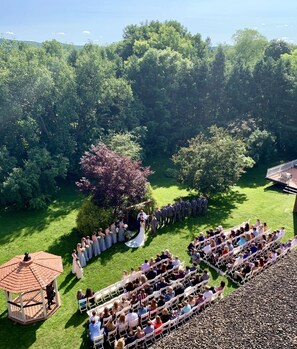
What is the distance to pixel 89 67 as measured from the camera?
33469 millimetres

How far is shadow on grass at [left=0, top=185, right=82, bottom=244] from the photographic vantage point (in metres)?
23.3

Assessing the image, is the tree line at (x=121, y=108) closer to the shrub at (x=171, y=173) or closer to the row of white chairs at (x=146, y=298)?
the shrub at (x=171, y=173)

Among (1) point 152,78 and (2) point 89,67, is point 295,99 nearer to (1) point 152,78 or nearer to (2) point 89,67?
(1) point 152,78

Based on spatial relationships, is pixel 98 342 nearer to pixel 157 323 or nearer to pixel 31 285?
pixel 157 323

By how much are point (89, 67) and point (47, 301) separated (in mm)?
23419

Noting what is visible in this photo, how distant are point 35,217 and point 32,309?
11125 mm

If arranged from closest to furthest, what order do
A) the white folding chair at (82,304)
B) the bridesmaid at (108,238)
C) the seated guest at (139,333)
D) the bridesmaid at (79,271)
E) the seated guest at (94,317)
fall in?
1. the seated guest at (139,333)
2. the seated guest at (94,317)
3. the white folding chair at (82,304)
4. the bridesmaid at (79,271)
5. the bridesmaid at (108,238)

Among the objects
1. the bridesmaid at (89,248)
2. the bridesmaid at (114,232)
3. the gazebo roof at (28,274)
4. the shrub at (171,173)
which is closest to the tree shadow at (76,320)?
the gazebo roof at (28,274)

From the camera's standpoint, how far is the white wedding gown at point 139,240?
20188mm

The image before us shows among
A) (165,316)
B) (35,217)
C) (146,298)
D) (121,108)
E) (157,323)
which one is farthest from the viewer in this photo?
(121,108)

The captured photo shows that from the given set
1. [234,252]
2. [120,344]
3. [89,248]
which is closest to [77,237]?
[89,248]

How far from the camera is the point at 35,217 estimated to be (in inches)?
1015

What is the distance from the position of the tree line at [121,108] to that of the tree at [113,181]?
6.08 metres

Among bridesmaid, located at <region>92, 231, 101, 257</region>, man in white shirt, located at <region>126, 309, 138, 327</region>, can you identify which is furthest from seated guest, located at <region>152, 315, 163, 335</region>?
bridesmaid, located at <region>92, 231, 101, 257</region>
